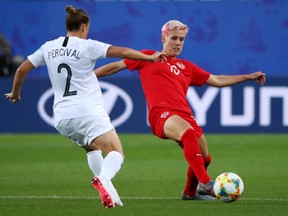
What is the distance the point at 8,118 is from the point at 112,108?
2.14 metres

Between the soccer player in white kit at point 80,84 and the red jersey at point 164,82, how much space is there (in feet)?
3.30

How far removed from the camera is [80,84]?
8508 millimetres

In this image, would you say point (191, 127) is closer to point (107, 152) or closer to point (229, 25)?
point (107, 152)

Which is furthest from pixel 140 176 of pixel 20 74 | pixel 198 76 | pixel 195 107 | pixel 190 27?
pixel 190 27

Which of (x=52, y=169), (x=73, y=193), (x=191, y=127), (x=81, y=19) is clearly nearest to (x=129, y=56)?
(x=81, y=19)

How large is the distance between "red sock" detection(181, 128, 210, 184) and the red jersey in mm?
447

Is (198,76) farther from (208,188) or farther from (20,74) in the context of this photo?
(20,74)

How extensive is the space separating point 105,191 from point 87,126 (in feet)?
2.28

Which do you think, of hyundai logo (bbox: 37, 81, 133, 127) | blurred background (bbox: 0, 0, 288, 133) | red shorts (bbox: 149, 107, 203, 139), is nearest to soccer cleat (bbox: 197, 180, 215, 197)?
red shorts (bbox: 149, 107, 203, 139)

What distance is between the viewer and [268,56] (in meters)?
24.8

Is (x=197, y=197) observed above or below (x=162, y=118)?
below

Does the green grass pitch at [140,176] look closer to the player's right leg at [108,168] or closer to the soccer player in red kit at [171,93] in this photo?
Result: the player's right leg at [108,168]

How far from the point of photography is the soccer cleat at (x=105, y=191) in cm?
809

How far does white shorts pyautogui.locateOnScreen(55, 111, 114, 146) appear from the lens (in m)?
8.42
